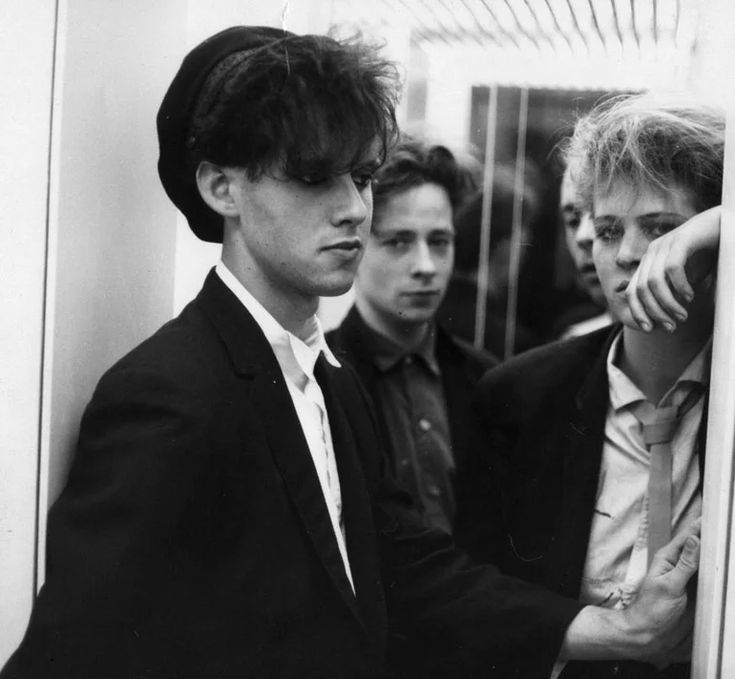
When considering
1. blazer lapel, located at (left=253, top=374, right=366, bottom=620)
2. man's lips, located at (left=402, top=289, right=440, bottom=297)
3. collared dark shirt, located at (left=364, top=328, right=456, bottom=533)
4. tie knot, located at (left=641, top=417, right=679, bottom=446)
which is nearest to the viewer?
blazer lapel, located at (left=253, top=374, right=366, bottom=620)

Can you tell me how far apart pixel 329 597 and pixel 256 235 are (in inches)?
20.0

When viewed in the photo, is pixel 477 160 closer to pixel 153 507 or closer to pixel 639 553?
pixel 639 553

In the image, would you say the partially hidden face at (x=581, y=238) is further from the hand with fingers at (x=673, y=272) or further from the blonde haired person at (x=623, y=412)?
the hand with fingers at (x=673, y=272)

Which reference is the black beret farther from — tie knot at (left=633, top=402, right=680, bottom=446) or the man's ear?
tie knot at (left=633, top=402, right=680, bottom=446)

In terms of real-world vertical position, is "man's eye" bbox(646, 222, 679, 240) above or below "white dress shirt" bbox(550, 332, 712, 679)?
above

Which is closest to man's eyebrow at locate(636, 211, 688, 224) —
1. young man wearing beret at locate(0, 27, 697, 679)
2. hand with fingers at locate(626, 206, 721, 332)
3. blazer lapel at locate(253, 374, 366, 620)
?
hand with fingers at locate(626, 206, 721, 332)

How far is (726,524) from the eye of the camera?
1117 millimetres

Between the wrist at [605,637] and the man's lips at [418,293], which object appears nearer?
the wrist at [605,637]

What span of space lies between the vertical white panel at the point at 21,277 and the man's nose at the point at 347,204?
1.30 ft

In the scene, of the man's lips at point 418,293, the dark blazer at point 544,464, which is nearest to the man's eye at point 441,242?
the man's lips at point 418,293

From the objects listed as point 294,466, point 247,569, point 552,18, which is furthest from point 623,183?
point 247,569

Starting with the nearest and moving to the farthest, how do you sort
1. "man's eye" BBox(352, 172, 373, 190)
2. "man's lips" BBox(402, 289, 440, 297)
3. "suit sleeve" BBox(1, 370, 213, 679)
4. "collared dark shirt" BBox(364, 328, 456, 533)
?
"suit sleeve" BBox(1, 370, 213, 679) < "man's eye" BBox(352, 172, 373, 190) < "collared dark shirt" BBox(364, 328, 456, 533) < "man's lips" BBox(402, 289, 440, 297)

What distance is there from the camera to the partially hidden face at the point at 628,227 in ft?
4.85

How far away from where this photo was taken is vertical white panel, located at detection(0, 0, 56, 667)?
123cm
